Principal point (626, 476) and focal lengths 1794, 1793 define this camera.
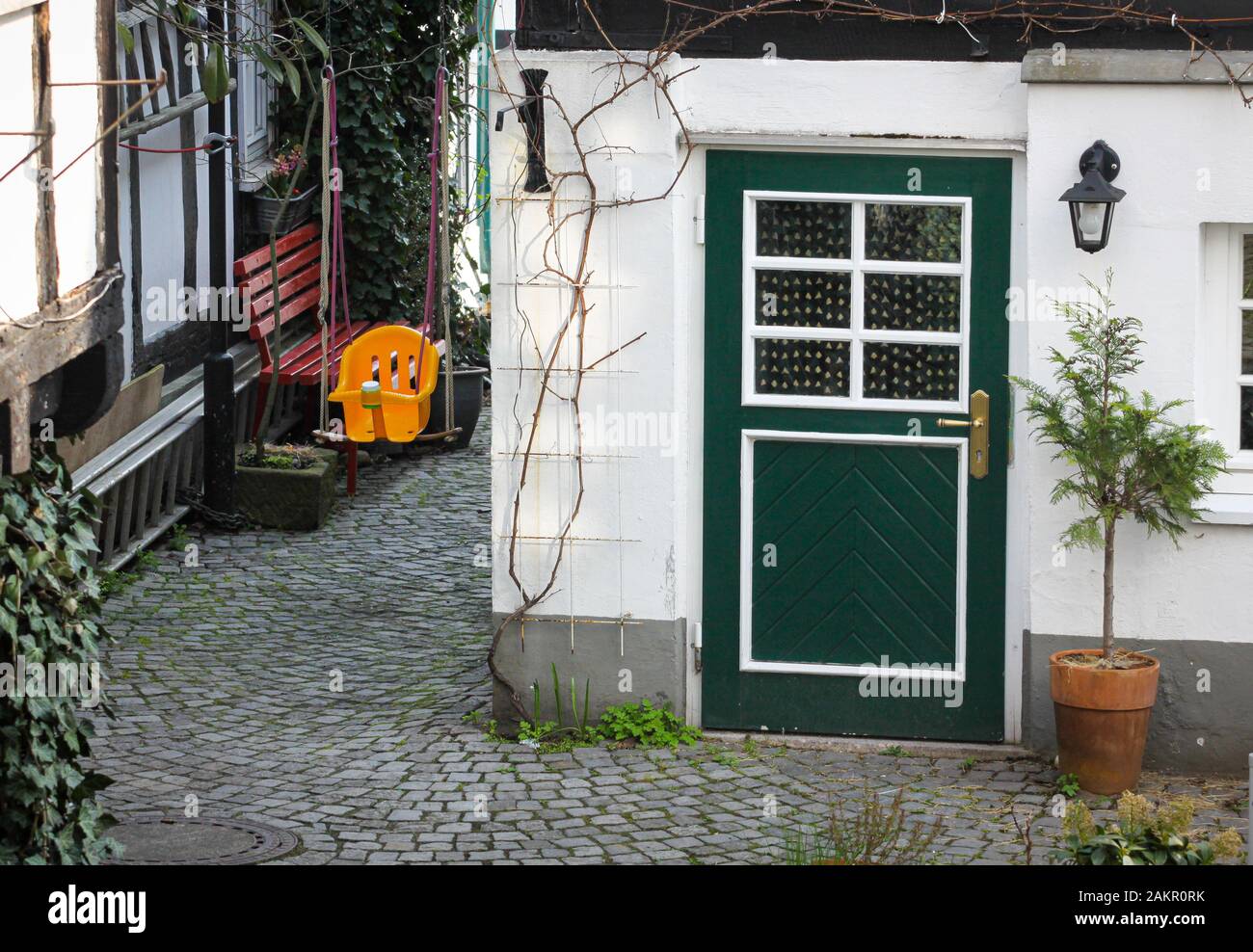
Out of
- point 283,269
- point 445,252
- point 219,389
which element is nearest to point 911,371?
point 445,252

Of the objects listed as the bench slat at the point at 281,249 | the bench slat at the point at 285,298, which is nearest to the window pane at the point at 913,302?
the bench slat at the point at 285,298

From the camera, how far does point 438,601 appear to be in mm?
10320

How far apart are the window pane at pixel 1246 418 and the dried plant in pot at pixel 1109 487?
1.12 feet

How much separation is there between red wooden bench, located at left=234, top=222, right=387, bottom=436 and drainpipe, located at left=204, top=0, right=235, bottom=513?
0.38m

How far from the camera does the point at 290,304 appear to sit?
533 inches

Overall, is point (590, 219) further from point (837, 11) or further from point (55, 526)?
point (55, 526)

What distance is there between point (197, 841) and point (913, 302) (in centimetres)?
366

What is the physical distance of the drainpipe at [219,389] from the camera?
37.1 ft

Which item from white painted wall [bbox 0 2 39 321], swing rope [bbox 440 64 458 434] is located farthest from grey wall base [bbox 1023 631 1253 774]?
white painted wall [bbox 0 2 39 321]

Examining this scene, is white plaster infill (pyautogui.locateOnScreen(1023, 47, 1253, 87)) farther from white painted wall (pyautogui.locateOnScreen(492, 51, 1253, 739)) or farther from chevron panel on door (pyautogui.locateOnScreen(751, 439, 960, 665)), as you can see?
chevron panel on door (pyautogui.locateOnScreen(751, 439, 960, 665))

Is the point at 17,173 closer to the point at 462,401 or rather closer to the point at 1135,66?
the point at 1135,66

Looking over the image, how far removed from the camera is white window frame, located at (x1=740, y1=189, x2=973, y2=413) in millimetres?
7613

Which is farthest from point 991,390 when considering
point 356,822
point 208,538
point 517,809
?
point 208,538

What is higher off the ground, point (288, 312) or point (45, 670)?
point (288, 312)
